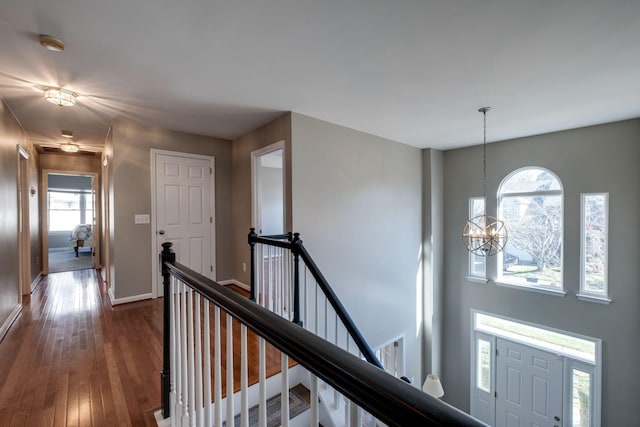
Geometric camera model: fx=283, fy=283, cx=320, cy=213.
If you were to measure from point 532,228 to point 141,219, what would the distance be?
581 centimetres

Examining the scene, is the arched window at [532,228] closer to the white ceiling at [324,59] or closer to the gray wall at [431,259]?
the gray wall at [431,259]

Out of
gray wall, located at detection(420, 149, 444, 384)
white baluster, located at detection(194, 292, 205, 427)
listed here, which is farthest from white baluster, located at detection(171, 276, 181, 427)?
gray wall, located at detection(420, 149, 444, 384)

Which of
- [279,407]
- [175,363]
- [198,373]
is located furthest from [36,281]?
[198,373]

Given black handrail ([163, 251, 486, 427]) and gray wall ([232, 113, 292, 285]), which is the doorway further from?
black handrail ([163, 251, 486, 427])

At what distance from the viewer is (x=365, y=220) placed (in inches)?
162

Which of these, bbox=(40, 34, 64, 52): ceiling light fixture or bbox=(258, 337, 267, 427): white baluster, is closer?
bbox=(258, 337, 267, 427): white baluster

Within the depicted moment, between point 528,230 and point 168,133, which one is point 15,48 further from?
point 528,230

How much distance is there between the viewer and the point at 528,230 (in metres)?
4.57

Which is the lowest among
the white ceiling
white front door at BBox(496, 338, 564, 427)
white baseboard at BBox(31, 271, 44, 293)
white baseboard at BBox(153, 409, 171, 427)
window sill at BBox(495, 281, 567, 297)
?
white front door at BBox(496, 338, 564, 427)

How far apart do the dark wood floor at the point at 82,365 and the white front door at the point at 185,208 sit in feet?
2.57

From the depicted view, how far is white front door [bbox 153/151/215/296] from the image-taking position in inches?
152

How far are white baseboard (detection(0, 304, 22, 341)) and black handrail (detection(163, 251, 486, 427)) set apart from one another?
138 inches

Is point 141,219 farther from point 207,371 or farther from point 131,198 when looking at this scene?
point 207,371

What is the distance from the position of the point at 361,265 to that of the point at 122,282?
3.12m
